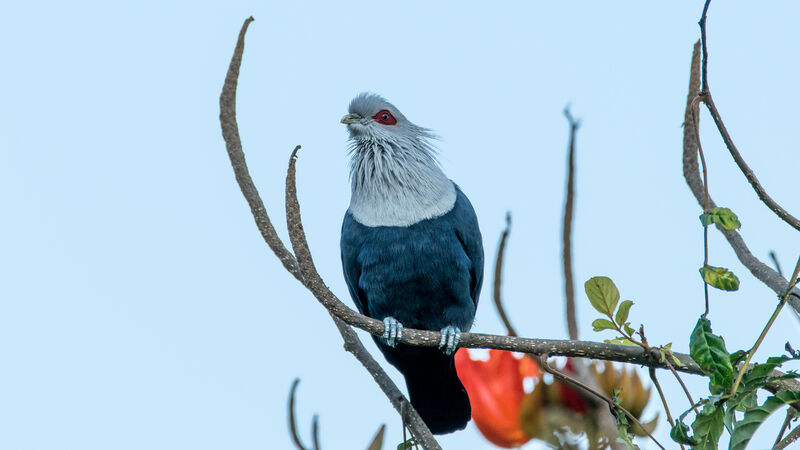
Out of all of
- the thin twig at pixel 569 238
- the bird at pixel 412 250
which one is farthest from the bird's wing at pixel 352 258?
the thin twig at pixel 569 238

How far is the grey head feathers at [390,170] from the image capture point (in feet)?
13.5

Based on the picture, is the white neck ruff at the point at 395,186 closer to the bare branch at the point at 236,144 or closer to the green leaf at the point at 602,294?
the bare branch at the point at 236,144

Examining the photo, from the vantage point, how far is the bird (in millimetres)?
3949

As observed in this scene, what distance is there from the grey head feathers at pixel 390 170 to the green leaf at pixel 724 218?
211cm

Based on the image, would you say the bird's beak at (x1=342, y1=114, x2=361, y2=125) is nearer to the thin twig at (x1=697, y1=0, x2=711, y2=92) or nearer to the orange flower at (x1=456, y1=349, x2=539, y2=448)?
the orange flower at (x1=456, y1=349, x2=539, y2=448)

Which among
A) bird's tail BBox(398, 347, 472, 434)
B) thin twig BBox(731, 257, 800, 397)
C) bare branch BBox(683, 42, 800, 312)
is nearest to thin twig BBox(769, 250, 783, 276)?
bare branch BBox(683, 42, 800, 312)

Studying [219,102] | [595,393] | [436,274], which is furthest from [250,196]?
[436,274]

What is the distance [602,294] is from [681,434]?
0.44 metres

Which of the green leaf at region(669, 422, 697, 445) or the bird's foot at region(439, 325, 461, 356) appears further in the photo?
the bird's foot at region(439, 325, 461, 356)

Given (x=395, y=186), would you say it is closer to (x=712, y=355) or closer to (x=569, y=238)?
(x=569, y=238)

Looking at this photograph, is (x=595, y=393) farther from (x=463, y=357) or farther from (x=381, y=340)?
(x=381, y=340)

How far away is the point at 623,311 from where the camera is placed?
2254mm

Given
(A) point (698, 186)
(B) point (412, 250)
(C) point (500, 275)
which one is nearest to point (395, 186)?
(B) point (412, 250)

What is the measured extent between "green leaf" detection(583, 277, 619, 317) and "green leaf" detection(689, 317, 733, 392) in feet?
1.01
